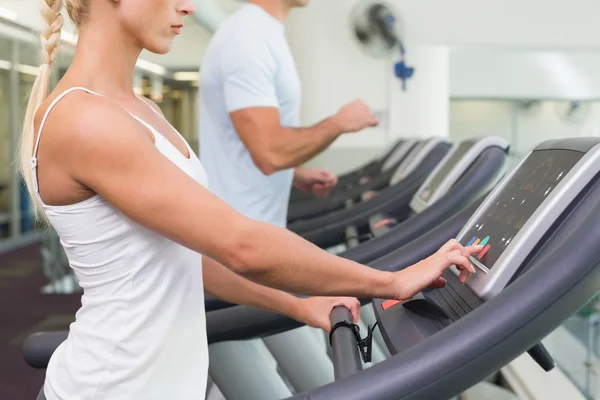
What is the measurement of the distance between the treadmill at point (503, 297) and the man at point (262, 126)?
0.69 meters

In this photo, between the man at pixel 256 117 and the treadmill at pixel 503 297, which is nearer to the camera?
the treadmill at pixel 503 297

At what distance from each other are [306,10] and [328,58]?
0.39m

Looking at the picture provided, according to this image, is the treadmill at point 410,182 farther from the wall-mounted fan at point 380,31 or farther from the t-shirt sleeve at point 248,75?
the wall-mounted fan at point 380,31

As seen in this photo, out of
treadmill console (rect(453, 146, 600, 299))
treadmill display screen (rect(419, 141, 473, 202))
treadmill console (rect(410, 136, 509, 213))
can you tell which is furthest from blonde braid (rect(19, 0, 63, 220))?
treadmill display screen (rect(419, 141, 473, 202))

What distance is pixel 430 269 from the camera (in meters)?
1.08

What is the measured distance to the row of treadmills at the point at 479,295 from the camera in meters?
0.91

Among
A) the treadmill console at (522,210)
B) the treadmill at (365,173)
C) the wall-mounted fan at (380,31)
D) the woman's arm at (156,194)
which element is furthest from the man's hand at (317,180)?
the wall-mounted fan at (380,31)

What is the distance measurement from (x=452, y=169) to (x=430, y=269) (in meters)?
0.94

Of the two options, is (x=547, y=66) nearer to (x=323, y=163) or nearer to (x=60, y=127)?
(x=323, y=163)

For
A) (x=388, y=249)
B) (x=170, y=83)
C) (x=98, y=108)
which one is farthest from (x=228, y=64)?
(x=170, y=83)

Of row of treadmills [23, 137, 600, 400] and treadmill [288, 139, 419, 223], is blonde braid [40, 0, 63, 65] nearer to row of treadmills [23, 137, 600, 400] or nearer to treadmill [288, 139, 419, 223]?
row of treadmills [23, 137, 600, 400]

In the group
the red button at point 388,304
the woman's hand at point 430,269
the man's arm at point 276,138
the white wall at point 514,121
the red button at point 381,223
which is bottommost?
the red button at point 388,304

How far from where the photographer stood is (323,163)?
5.86 metres

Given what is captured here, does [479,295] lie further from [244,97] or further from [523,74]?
[523,74]
